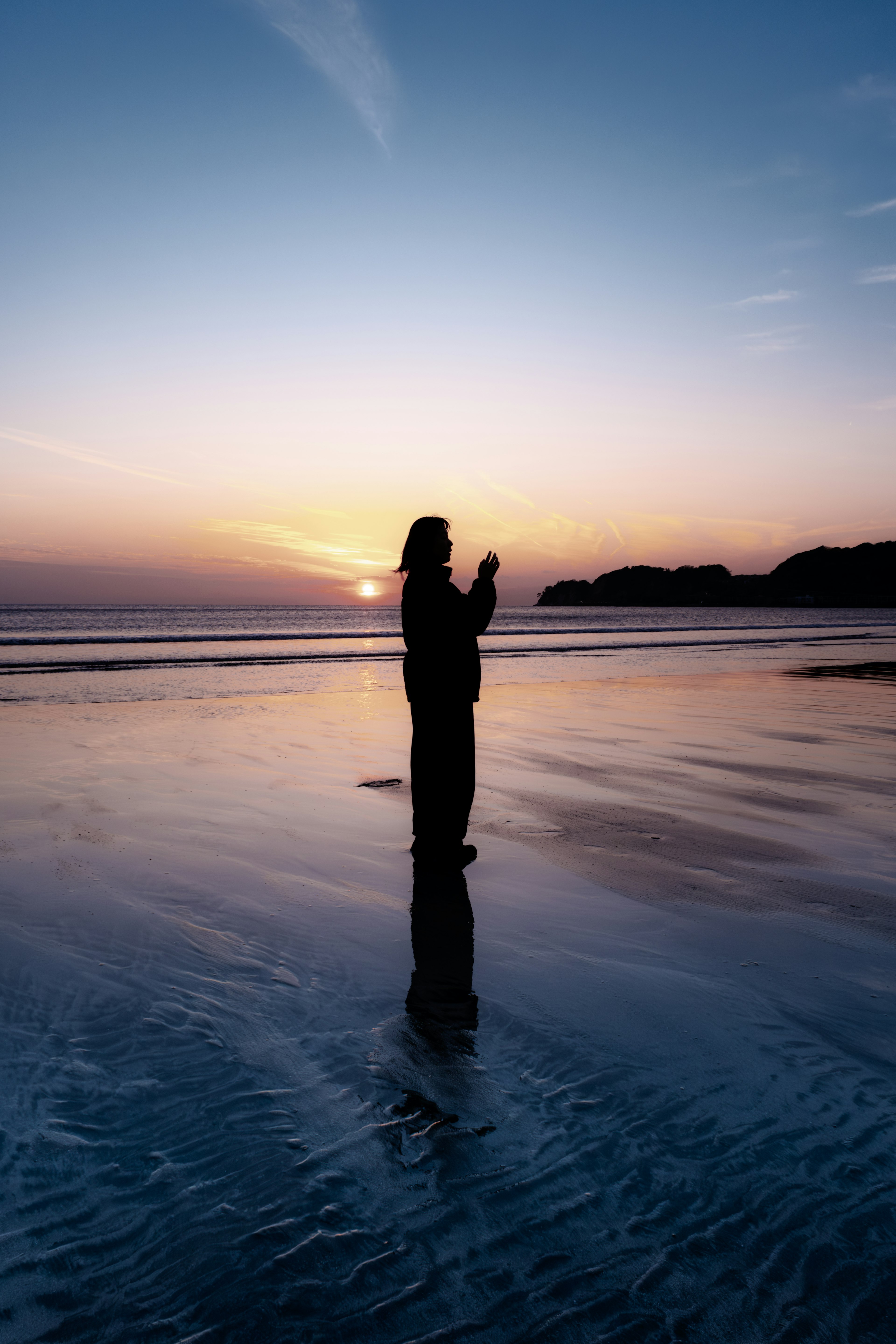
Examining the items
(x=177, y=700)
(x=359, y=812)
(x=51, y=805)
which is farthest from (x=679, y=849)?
(x=177, y=700)

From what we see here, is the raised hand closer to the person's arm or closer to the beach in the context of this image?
the person's arm

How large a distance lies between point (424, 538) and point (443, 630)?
23.4 inches

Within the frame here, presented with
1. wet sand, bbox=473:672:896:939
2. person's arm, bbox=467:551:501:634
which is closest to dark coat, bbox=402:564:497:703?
person's arm, bbox=467:551:501:634

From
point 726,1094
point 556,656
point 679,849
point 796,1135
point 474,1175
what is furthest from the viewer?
point 556,656

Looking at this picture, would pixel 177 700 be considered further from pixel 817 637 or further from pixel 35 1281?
pixel 817 637

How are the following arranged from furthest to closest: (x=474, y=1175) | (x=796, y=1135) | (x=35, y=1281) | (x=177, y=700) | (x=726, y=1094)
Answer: (x=177, y=700), (x=726, y=1094), (x=796, y=1135), (x=474, y=1175), (x=35, y=1281)

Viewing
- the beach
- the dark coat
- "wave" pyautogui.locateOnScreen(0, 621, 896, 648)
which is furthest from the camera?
"wave" pyautogui.locateOnScreen(0, 621, 896, 648)

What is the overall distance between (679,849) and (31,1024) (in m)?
3.87

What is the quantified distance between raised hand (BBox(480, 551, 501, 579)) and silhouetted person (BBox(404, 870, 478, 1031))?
1.87m

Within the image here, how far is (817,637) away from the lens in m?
35.6

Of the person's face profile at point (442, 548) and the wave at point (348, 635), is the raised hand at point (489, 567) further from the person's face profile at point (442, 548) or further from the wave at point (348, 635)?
the wave at point (348, 635)

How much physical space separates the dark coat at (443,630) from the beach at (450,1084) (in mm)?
1194

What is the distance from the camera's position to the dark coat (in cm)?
468

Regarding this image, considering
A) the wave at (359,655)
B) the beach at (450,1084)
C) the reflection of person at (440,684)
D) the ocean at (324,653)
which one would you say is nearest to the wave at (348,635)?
the ocean at (324,653)
